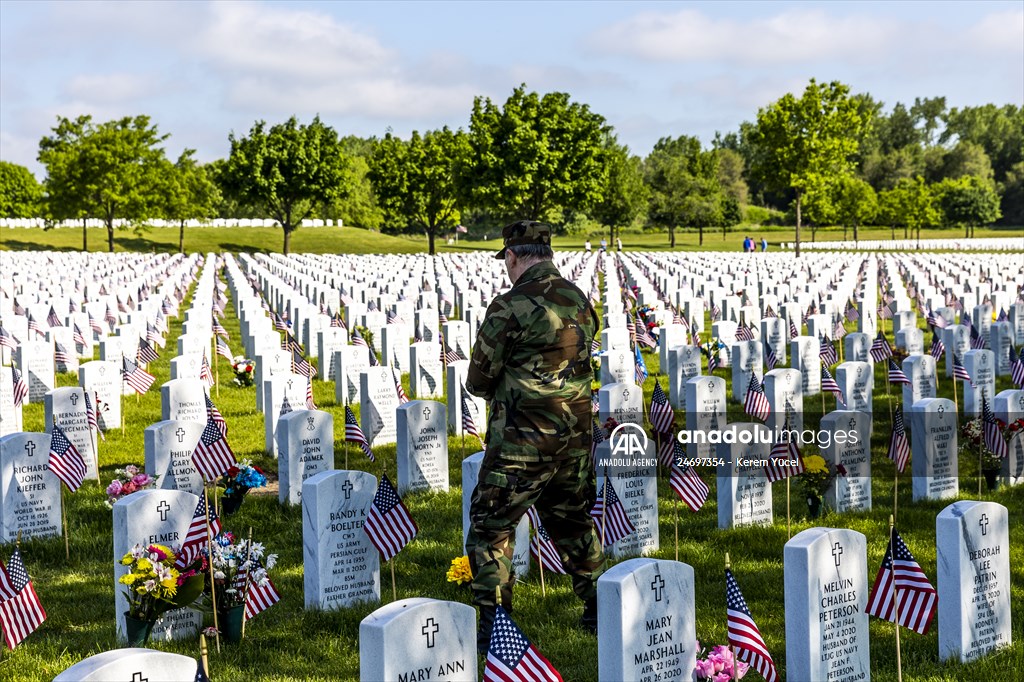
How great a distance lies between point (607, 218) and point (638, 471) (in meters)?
79.2

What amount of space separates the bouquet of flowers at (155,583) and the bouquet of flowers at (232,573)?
0.17 m

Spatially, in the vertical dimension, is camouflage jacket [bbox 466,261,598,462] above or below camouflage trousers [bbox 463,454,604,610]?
above

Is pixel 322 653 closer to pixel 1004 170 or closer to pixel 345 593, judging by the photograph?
pixel 345 593

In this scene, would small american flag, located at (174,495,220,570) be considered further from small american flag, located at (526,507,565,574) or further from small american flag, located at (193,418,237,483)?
small american flag, located at (193,418,237,483)

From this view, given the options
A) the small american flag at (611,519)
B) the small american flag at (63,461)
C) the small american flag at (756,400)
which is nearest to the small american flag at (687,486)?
the small american flag at (611,519)

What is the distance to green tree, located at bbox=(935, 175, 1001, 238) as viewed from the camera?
91875 millimetres

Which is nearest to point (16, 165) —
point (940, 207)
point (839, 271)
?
point (940, 207)

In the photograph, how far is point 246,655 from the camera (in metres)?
6.11

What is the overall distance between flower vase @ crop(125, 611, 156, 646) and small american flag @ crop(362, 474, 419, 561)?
1.38 m

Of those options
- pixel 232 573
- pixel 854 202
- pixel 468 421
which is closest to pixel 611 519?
pixel 232 573

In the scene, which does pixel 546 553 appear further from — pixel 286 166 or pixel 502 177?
pixel 286 166

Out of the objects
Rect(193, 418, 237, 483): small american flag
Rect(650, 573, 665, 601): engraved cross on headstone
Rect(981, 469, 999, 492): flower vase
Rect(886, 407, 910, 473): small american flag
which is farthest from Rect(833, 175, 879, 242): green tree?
Rect(650, 573, 665, 601): engraved cross on headstone

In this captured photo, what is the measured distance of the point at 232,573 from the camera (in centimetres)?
639

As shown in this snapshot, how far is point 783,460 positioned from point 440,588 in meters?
2.93
